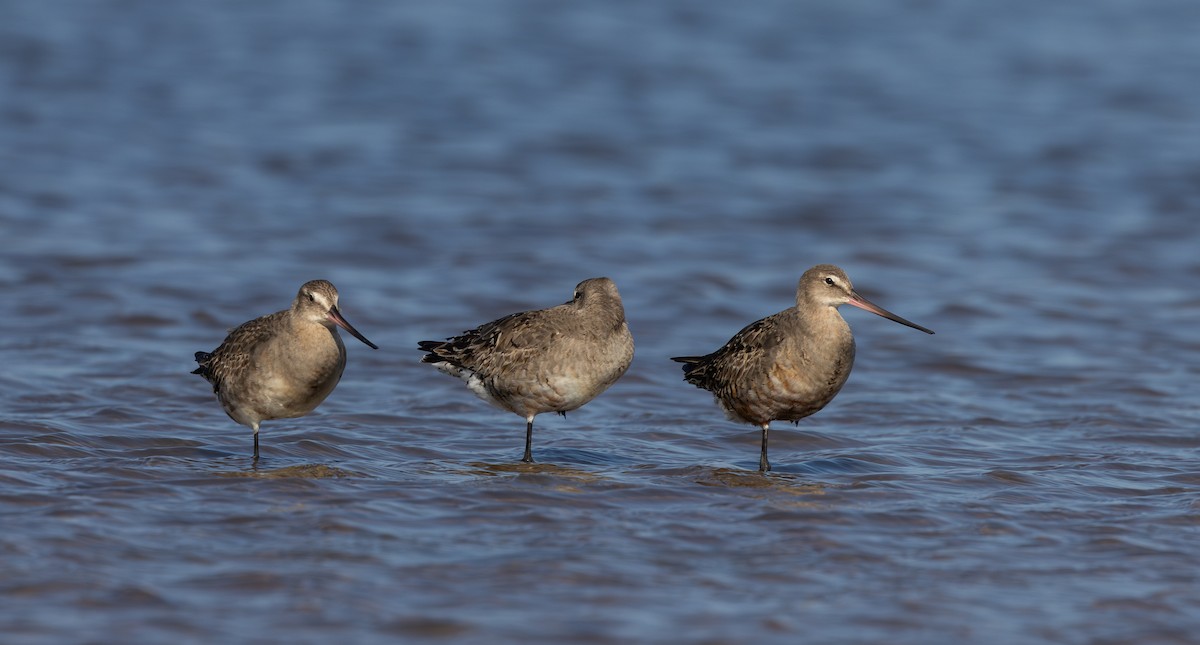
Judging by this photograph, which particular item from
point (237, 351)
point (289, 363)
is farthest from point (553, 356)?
point (237, 351)

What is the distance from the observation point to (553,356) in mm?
7824

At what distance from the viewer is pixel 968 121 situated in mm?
18125

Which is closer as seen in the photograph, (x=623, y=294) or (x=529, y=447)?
(x=529, y=447)

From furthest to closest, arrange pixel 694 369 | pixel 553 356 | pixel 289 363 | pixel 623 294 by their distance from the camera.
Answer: pixel 623 294 → pixel 694 369 → pixel 553 356 → pixel 289 363

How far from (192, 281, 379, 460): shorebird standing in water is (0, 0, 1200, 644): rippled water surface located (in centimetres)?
33

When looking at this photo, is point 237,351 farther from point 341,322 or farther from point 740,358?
point 740,358

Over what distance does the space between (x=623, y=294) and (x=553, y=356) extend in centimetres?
392

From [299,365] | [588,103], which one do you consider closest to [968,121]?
[588,103]

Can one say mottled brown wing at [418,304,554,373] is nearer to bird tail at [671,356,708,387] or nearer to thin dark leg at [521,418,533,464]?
thin dark leg at [521,418,533,464]

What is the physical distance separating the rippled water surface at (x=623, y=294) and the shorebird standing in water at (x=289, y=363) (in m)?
0.33

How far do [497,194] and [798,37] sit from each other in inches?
368

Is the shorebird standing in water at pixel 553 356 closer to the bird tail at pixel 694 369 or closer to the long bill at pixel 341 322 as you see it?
the bird tail at pixel 694 369

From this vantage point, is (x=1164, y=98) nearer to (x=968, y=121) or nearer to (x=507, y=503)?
(x=968, y=121)

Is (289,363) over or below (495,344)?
below
